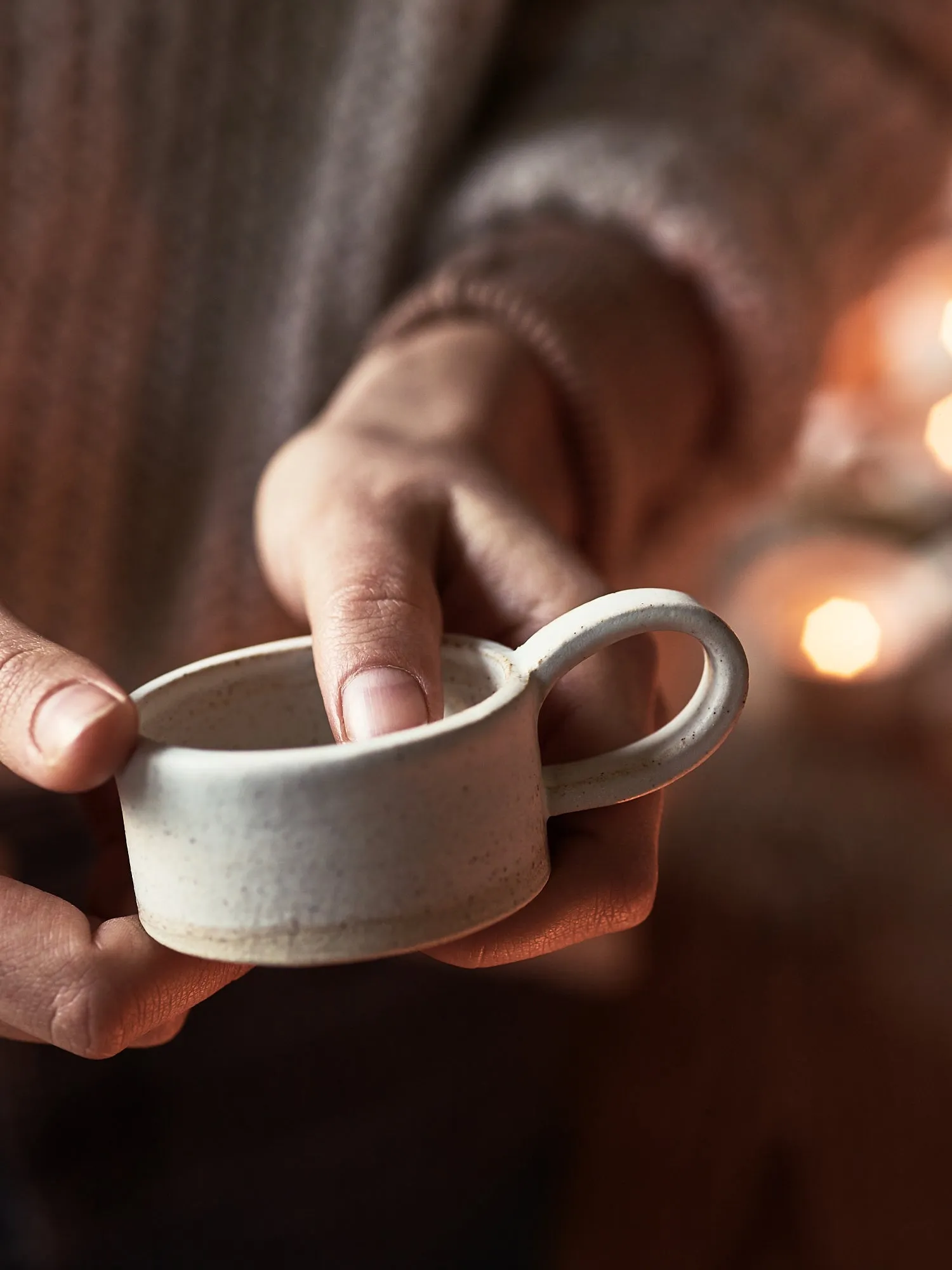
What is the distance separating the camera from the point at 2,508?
2.79 ft

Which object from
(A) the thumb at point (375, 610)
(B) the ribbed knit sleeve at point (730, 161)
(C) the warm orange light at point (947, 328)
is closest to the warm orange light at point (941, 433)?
(C) the warm orange light at point (947, 328)

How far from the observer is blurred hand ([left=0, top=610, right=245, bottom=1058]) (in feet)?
1.35

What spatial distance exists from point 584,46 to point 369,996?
770 millimetres

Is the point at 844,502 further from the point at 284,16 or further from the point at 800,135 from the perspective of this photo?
the point at 284,16

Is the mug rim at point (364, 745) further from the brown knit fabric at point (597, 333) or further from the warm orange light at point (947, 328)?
the warm orange light at point (947, 328)

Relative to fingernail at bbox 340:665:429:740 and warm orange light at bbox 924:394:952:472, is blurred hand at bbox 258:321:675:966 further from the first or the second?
warm orange light at bbox 924:394:952:472

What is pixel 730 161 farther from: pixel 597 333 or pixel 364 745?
pixel 364 745

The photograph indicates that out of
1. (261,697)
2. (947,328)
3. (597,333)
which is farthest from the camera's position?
(947,328)

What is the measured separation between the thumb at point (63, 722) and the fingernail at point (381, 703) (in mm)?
72

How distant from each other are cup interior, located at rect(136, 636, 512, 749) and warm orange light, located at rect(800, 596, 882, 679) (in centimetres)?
114

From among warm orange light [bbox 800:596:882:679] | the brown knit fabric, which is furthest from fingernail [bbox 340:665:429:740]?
warm orange light [bbox 800:596:882:679]

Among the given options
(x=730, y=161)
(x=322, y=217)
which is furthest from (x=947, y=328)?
(x=322, y=217)

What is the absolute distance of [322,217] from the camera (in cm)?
91

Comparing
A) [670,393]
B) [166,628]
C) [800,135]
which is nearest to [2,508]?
[166,628]
